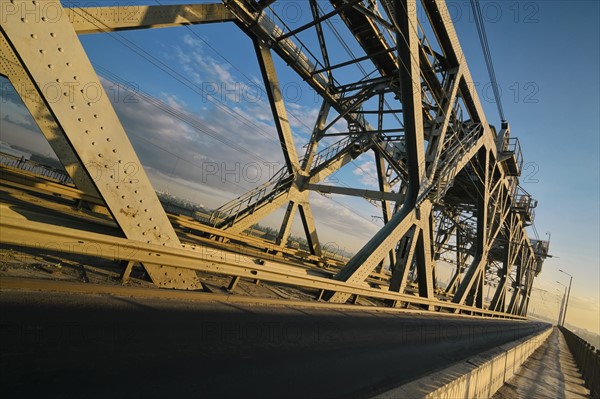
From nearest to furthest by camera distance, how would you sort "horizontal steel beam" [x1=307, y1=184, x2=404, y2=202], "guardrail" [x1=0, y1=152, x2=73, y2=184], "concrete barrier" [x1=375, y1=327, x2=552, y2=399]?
1. "concrete barrier" [x1=375, y1=327, x2=552, y2=399]
2. "horizontal steel beam" [x1=307, y1=184, x2=404, y2=202]
3. "guardrail" [x1=0, y1=152, x2=73, y2=184]

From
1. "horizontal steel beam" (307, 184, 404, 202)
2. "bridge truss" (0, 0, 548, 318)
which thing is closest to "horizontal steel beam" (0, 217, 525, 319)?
"bridge truss" (0, 0, 548, 318)

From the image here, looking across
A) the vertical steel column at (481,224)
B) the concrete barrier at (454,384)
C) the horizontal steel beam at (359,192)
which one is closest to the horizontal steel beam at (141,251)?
the concrete barrier at (454,384)

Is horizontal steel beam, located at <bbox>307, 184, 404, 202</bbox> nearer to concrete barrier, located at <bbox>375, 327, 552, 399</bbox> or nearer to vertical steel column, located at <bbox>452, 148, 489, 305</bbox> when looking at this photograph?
vertical steel column, located at <bbox>452, 148, 489, 305</bbox>

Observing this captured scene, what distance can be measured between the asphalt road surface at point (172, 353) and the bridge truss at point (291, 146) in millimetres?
631

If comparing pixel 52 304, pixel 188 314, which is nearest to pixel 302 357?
pixel 188 314

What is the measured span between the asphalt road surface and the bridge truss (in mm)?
631

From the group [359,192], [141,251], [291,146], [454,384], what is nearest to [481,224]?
[359,192]

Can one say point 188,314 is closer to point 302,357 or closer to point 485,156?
point 302,357

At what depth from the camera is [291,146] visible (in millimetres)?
13648

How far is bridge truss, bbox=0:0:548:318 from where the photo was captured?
121 inches

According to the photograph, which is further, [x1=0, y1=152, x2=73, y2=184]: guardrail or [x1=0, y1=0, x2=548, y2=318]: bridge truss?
[x1=0, y1=152, x2=73, y2=184]: guardrail

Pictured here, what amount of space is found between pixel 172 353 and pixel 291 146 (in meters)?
11.4

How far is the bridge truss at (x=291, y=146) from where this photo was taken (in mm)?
3066

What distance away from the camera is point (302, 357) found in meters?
4.01
